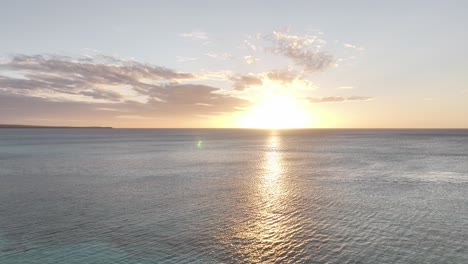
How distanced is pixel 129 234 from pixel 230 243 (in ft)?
28.5

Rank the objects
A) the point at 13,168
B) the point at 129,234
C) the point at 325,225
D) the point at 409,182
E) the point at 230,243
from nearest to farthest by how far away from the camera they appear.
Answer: the point at 230,243 < the point at 129,234 < the point at 325,225 < the point at 409,182 < the point at 13,168

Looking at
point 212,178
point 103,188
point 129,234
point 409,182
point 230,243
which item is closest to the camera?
point 230,243

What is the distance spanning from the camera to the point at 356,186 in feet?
166

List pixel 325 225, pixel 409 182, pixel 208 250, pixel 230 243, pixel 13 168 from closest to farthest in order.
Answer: pixel 208 250, pixel 230 243, pixel 325 225, pixel 409 182, pixel 13 168

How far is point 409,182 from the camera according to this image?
54.2 meters

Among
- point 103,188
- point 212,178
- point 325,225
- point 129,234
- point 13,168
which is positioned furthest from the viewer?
point 13,168

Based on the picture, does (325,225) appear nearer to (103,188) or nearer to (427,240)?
(427,240)

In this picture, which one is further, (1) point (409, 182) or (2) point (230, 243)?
(1) point (409, 182)

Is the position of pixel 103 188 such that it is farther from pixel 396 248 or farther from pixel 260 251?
pixel 396 248

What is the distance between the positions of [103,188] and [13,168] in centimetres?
3412

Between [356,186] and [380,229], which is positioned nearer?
[380,229]

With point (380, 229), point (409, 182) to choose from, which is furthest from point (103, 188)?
point (409, 182)

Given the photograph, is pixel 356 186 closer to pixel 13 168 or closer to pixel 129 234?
pixel 129 234

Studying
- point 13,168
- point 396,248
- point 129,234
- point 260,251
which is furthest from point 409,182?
point 13,168
